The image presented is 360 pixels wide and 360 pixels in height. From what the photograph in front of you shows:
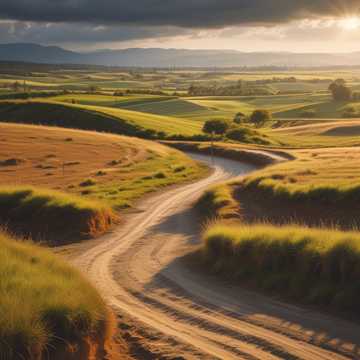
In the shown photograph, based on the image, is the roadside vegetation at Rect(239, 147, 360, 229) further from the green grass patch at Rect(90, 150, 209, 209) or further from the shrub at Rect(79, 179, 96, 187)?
the shrub at Rect(79, 179, 96, 187)

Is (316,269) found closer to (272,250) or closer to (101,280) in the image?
(272,250)

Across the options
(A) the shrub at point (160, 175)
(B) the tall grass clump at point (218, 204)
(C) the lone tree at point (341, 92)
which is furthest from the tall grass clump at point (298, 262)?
(C) the lone tree at point (341, 92)

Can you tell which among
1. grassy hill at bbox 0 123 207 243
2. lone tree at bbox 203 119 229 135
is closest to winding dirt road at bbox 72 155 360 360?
grassy hill at bbox 0 123 207 243

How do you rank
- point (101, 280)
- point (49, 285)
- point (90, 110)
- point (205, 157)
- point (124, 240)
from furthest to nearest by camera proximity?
point (90, 110)
point (205, 157)
point (124, 240)
point (101, 280)
point (49, 285)

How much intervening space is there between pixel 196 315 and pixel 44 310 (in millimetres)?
4163

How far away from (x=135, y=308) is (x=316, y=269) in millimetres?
4410

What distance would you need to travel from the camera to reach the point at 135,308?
50.4 feet

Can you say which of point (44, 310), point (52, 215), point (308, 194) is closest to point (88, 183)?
point (52, 215)

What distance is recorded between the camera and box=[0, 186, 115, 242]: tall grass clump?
28.2m

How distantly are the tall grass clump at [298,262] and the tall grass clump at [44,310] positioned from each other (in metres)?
4.72

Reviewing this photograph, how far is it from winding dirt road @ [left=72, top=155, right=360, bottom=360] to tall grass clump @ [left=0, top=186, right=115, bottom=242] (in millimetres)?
4044

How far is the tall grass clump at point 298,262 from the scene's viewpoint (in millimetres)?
14148

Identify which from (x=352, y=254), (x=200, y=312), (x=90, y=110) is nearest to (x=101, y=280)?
(x=200, y=312)

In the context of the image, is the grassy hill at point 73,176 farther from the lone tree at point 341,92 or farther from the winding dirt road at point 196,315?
the lone tree at point 341,92
